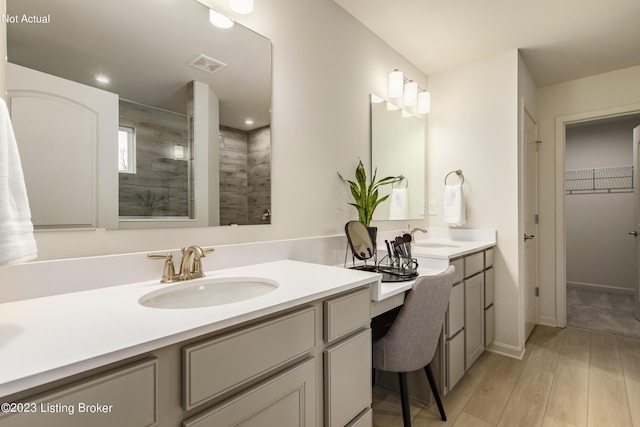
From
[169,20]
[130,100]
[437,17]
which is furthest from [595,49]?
[130,100]

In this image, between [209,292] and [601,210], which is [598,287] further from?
[209,292]

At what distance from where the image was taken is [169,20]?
3.89 feet

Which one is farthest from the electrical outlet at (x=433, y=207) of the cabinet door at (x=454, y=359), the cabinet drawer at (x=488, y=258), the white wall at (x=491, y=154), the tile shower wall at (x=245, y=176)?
the tile shower wall at (x=245, y=176)

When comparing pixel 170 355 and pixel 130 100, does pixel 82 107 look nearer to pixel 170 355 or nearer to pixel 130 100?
pixel 130 100

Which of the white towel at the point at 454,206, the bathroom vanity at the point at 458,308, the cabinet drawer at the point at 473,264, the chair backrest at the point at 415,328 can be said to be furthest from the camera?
the white towel at the point at 454,206

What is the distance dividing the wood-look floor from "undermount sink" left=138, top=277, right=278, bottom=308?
41.3 inches

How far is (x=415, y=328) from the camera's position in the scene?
54.9 inches

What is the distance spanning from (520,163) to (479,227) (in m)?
0.57

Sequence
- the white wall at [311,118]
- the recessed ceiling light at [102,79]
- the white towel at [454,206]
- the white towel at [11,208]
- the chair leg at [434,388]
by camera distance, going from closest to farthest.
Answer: the white towel at [11,208]
the recessed ceiling light at [102,79]
the white wall at [311,118]
the chair leg at [434,388]
the white towel at [454,206]

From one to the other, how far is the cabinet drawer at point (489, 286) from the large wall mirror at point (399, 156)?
2.21 ft

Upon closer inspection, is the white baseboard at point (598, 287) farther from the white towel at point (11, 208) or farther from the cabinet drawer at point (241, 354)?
the white towel at point (11, 208)

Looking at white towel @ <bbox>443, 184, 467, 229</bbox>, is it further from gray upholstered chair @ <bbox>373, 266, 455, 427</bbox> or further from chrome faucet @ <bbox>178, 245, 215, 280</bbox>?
chrome faucet @ <bbox>178, 245, 215, 280</bbox>

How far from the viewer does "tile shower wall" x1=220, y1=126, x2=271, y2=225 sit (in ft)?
4.40

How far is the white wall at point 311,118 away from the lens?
1.49 meters
